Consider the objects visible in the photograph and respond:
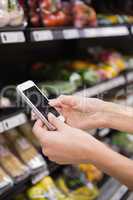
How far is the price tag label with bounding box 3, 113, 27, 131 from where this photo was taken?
1378mm

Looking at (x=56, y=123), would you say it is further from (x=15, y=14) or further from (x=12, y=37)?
(x=15, y=14)

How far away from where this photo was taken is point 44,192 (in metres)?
1.63

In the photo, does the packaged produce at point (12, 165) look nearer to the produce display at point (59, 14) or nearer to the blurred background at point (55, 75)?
the blurred background at point (55, 75)

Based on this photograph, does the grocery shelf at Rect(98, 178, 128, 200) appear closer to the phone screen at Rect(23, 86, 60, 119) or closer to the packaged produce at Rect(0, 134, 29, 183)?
the packaged produce at Rect(0, 134, 29, 183)

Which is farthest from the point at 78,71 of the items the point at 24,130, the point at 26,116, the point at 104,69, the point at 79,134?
the point at 79,134

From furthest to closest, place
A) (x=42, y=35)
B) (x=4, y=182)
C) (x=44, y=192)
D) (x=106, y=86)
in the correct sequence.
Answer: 1. (x=106, y=86)
2. (x=44, y=192)
3. (x=42, y=35)
4. (x=4, y=182)

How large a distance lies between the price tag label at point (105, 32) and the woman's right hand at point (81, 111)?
58 cm

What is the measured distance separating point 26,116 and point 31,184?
314 mm

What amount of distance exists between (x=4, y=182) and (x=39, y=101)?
0.42m

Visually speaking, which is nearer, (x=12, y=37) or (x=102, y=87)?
(x=12, y=37)

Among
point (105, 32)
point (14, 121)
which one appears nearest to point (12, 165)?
point (14, 121)

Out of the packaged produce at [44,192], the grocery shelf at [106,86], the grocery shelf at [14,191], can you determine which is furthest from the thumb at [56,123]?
the grocery shelf at [106,86]

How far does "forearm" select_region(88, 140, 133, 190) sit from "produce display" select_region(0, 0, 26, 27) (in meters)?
0.67

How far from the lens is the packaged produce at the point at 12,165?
149 cm
